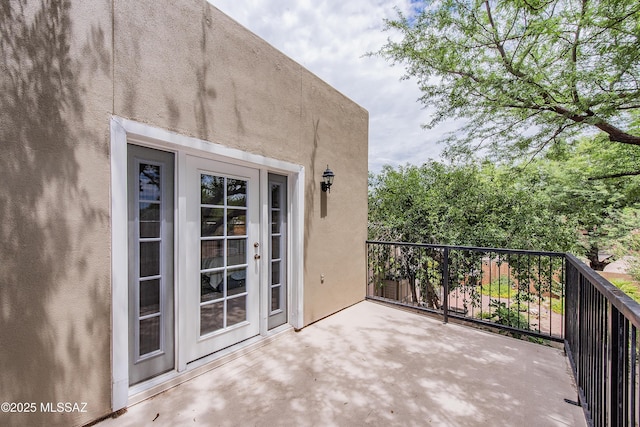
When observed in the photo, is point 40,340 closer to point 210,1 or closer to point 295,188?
point 295,188

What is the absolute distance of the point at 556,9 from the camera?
349 centimetres

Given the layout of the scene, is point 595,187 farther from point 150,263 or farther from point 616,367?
point 150,263

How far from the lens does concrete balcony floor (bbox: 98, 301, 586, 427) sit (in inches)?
74.2

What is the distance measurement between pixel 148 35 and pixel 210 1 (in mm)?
794

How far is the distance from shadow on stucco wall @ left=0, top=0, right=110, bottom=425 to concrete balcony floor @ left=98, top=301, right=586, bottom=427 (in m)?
0.56

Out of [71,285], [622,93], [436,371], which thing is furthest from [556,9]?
[71,285]

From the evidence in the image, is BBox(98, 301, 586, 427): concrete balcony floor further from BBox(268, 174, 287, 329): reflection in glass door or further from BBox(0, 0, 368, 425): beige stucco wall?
BBox(0, 0, 368, 425): beige stucco wall

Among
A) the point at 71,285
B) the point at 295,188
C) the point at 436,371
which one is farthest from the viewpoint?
the point at 295,188

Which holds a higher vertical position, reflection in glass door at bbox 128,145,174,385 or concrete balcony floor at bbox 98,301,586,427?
reflection in glass door at bbox 128,145,174,385

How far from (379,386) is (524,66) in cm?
457

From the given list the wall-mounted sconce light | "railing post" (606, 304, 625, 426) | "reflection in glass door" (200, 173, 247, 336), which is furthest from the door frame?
"railing post" (606, 304, 625, 426)

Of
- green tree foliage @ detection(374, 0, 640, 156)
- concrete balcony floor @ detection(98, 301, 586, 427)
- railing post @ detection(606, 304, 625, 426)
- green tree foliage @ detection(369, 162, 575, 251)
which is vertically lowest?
concrete balcony floor @ detection(98, 301, 586, 427)

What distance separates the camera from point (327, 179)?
12.1 ft

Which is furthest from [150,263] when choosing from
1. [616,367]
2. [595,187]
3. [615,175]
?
[595,187]
